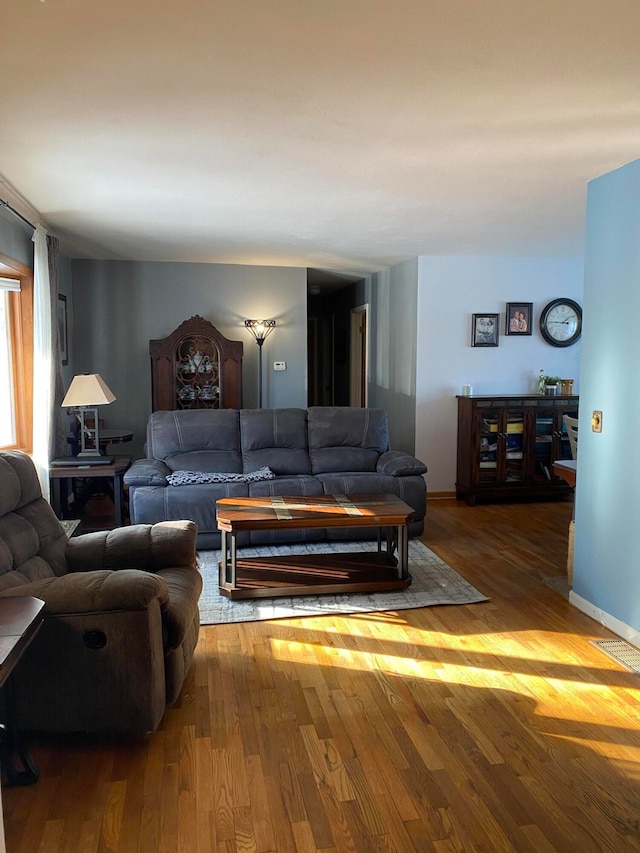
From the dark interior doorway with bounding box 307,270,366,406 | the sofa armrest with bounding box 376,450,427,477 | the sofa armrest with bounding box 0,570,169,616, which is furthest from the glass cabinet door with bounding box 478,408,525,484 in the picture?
the sofa armrest with bounding box 0,570,169,616

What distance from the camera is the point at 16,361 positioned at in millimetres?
4953

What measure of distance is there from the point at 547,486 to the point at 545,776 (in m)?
4.32

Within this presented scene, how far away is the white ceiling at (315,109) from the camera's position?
75.2 inches

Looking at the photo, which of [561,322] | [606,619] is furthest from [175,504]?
[561,322]

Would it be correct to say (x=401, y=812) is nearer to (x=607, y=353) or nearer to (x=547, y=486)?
(x=607, y=353)

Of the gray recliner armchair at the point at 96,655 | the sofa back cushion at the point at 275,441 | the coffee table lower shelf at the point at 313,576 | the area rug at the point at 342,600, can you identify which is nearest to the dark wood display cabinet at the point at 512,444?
the sofa back cushion at the point at 275,441

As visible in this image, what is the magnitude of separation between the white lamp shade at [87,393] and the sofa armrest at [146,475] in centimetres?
53

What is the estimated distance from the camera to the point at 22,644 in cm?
180

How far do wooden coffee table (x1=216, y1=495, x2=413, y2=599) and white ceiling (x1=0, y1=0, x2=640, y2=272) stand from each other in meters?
1.85

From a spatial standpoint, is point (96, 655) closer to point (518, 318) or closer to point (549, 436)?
point (549, 436)

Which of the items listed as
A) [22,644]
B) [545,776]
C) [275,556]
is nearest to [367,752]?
[545,776]

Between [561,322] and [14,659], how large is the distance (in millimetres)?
5991

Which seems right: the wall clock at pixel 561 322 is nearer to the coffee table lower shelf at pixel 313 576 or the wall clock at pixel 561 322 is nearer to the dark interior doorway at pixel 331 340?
the dark interior doorway at pixel 331 340

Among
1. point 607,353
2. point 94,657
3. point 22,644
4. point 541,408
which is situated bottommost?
point 94,657
